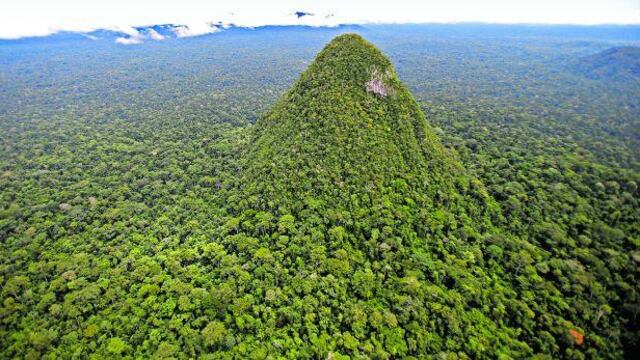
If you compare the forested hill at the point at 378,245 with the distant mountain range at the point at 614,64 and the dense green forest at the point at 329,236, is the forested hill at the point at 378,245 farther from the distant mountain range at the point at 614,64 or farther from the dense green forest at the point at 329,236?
the distant mountain range at the point at 614,64

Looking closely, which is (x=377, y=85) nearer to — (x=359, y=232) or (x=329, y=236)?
(x=359, y=232)

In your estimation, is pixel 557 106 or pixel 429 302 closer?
pixel 429 302

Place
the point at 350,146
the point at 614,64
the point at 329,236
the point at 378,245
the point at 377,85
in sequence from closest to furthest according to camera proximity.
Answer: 1. the point at 378,245
2. the point at 329,236
3. the point at 350,146
4. the point at 377,85
5. the point at 614,64

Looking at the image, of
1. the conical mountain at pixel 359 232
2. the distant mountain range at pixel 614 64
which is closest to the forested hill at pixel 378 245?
the conical mountain at pixel 359 232

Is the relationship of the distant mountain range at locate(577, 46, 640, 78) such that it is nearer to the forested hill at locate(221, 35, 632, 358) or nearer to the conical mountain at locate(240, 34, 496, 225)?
the forested hill at locate(221, 35, 632, 358)

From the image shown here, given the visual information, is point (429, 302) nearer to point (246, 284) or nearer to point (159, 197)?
point (246, 284)

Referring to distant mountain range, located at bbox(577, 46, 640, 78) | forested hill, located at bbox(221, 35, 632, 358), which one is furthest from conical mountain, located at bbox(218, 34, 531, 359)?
distant mountain range, located at bbox(577, 46, 640, 78)

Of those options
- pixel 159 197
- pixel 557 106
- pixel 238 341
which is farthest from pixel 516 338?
pixel 557 106

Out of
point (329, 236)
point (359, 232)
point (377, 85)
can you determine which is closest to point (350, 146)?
point (359, 232)
